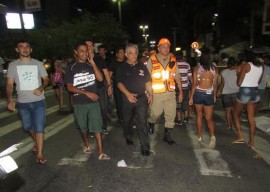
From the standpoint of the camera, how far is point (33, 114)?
18.2 ft

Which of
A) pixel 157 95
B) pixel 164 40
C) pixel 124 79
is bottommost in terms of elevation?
pixel 157 95

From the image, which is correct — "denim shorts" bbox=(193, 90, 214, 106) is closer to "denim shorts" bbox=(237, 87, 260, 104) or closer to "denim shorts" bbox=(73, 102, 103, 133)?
"denim shorts" bbox=(237, 87, 260, 104)

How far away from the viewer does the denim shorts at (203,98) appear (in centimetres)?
649

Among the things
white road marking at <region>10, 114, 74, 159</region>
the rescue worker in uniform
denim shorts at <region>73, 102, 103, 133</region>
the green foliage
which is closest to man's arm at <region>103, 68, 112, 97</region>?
the rescue worker in uniform

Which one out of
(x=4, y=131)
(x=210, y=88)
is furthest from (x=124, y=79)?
(x=4, y=131)

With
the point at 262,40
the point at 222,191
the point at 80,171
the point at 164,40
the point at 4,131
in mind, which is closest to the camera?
the point at 222,191

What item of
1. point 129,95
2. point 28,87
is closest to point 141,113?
point 129,95

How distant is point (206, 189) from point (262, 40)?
27.6 meters

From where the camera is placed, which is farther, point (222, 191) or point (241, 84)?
point (241, 84)

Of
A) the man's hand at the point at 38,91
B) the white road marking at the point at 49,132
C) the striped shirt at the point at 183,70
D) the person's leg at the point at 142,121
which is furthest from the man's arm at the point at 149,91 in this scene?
the striped shirt at the point at 183,70

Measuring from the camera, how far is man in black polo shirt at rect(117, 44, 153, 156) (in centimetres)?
598

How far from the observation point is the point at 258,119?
933 centimetres

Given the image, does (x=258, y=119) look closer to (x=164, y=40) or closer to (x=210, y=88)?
(x=210, y=88)

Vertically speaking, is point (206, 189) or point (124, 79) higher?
point (124, 79)
